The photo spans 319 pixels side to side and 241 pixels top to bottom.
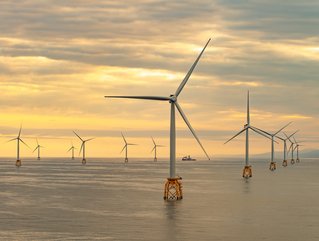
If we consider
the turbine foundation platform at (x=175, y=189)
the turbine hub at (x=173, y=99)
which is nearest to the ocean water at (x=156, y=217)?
the turbine foundation platform at (x=175, y=189)

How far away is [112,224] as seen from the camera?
3425 inches

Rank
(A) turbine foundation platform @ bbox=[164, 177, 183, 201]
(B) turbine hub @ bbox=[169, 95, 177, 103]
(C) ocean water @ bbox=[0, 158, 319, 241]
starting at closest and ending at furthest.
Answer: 1. (C) ocean water @ bbox=[0, 158, 319, 241]
2. (B) turbine hub @ bbox=[169, 95, 177, 103]
3. (A) turbine foundation platform @ bbox=[164, 177, 183, 201]

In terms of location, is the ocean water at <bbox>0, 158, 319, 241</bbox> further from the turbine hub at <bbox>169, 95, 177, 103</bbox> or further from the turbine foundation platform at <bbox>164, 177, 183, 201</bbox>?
the turbine hub at <bbox>169, 95, 177, 103</bbox>

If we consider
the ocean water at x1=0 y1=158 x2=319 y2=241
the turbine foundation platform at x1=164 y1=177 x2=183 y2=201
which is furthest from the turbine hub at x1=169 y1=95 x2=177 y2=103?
the ocean water at x1=0 y1=158 x2=319 y2=241

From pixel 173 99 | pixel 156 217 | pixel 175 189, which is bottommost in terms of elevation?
pixel 156 217

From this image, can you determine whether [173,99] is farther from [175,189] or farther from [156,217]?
[156,217]

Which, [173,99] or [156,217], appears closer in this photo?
[156,217]

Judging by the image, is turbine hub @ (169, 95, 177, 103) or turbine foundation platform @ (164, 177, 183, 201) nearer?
turbine hub @ (169, 95, 177, 103)

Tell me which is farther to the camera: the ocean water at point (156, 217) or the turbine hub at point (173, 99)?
the turbine hub at point (173, 99)

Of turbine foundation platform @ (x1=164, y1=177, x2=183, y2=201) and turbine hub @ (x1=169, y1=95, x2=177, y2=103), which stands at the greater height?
turbine hub @ (x1=169, y1=95, x2=177, y2=103)

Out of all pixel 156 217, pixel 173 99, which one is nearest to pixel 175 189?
pixel 173 99

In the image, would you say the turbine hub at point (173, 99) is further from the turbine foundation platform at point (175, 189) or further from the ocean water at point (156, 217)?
the ocean water at point (156, 217)

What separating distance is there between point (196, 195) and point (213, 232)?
62.7 meters

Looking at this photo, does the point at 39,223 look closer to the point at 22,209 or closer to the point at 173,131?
the point at 22,209
